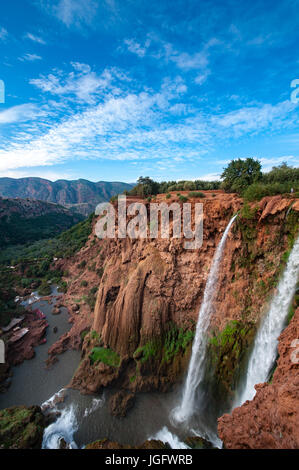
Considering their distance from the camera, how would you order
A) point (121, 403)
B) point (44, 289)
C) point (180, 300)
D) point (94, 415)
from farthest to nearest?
1. point (44, 289)
2. point (180, 300)
3. point (121, 403)
4. point (94, 415)

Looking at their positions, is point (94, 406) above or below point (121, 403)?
below

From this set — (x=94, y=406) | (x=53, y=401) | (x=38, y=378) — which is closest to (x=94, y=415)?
(x=94, y=406)

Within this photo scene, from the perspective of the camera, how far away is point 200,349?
35.7 ft

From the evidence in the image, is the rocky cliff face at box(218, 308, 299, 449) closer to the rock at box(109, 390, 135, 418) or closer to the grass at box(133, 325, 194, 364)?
the grass at box(133, 325, 194, 364)

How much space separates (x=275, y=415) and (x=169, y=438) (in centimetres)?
767

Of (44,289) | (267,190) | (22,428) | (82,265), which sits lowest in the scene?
(44,289)

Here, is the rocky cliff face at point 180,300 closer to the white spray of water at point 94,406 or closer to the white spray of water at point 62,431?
the white spray of water at point 94,406

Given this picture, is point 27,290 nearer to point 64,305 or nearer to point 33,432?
point 64,305

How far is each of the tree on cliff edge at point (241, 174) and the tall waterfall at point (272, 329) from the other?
6.42m

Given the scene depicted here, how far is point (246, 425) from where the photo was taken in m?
5.46

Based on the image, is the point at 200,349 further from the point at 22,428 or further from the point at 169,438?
the point at 22,428

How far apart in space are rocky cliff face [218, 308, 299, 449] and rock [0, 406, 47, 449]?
30.5ft
